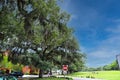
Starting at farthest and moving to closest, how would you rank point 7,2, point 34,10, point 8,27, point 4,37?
point 4,37
point 8,27
point 34,10
point 7,2

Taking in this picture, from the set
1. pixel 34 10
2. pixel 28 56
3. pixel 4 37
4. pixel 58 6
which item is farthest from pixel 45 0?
pixel 28 56

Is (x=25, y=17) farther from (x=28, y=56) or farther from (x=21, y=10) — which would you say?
(x=28, y=56)

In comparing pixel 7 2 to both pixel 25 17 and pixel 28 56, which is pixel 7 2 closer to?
pixel 25 17

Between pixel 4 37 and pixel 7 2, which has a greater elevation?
pixel 7 2

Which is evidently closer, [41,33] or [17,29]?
[17,29]

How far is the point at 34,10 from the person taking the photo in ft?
67.1

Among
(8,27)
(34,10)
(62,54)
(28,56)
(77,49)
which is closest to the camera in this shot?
(34,10)

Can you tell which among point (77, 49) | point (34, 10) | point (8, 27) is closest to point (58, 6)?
point (34, 10)

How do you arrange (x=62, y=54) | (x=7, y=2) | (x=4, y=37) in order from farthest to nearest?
(x=62, y=54) → (x=4, y=37) → (x=7, y=2)

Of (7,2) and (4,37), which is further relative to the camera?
(4,37)

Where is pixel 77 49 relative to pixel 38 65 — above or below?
above

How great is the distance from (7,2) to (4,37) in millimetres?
5258

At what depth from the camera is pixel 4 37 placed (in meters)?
23.7

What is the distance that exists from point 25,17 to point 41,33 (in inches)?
271
